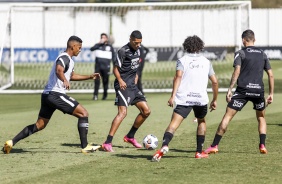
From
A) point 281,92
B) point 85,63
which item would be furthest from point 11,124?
point 85,63

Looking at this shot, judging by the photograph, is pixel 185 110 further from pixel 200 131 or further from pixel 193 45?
pixel 193 45

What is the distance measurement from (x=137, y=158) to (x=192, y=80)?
5.25ft

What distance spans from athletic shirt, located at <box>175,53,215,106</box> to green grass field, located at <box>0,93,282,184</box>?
3.09ft

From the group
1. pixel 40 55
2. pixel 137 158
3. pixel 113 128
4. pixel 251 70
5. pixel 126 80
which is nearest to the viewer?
pixel 137 158

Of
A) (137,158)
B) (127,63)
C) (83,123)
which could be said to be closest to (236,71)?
(137,158)

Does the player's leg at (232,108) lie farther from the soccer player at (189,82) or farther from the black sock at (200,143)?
the soccer player at (189,82)

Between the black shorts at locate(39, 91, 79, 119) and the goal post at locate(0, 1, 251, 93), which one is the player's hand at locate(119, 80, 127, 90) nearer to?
the black shorts at locate(39, 91, 79, 119)

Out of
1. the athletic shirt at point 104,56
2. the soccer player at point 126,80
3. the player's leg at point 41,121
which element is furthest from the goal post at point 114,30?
the player's leg at point 41,121

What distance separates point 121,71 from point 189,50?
2288 millimetres

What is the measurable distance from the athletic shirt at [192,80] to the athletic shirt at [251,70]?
3.09ft

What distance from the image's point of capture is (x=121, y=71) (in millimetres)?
14930

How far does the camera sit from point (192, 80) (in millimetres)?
12922

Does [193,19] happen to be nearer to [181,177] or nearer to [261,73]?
[261,73]

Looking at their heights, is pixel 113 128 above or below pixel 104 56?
below
